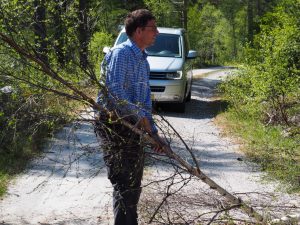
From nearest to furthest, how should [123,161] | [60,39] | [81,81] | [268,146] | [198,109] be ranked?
[123,161]
[81,81]
[60,39]
[268,146]
[198,109]

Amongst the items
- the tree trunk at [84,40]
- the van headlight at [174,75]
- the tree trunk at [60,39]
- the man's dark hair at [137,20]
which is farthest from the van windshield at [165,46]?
the man's dark hair at [137,20]

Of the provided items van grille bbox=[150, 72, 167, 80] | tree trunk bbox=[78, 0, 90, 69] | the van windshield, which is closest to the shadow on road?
van grille bbox=[150, 72, 167, 80]

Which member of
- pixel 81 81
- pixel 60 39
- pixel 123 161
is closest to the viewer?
pixel 123 161

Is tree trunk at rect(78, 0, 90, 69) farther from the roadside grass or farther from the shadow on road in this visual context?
the shadow on road

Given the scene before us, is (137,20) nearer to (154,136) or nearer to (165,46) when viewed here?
(154,136)

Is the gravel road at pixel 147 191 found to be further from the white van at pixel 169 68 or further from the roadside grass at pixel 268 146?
the white van at pixel 169 68

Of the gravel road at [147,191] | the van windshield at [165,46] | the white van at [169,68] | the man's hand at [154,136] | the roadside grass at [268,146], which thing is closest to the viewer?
the man's hand at [154,136]

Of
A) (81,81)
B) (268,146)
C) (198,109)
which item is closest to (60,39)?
(81,81)

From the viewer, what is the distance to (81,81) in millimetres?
4402

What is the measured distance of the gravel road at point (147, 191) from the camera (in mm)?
4866

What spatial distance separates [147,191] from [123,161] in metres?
1.18

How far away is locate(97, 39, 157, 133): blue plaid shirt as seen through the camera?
4.16m

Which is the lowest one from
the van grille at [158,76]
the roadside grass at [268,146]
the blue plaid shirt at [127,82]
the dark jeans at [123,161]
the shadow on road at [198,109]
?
the shadow on road at [198,109]

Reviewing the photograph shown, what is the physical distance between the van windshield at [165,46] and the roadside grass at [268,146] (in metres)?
2.05
